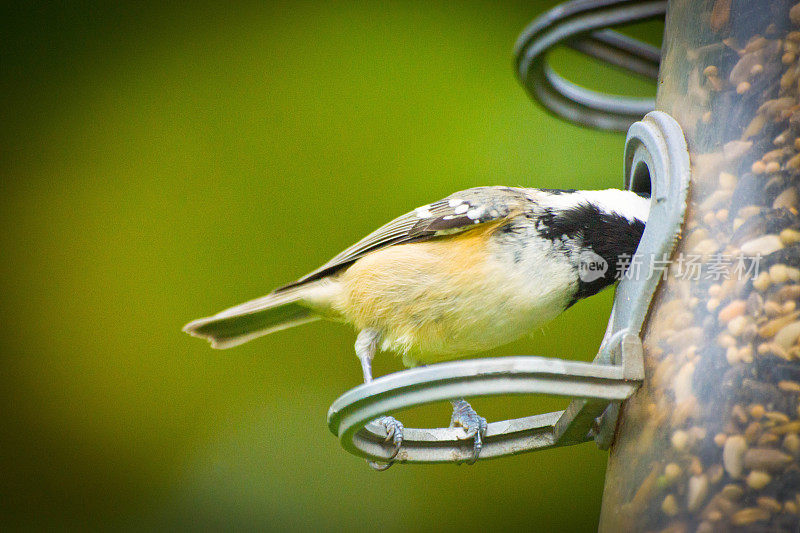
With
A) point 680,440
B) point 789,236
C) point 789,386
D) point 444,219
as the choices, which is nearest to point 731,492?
point 680,440

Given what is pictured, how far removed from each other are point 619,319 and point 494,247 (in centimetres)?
56

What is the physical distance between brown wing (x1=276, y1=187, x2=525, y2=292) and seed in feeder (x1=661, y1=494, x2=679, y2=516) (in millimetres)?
1090

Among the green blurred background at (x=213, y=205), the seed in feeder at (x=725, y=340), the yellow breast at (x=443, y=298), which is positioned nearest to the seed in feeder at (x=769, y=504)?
the seed in feeder at (x=725, y=340)

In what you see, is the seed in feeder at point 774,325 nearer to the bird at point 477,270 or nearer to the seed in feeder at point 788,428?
the seed in feeder at point 788,428

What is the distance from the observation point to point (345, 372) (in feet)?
13.8

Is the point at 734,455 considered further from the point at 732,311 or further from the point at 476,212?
the point at 476,212

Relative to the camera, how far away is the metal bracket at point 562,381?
5.53 feet

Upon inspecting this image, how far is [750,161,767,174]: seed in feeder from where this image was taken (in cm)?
191

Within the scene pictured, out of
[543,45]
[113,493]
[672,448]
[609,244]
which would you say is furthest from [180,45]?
[672,448]

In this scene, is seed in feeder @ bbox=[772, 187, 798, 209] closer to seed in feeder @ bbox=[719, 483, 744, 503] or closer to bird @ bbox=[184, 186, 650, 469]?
bird @ bbox=[184, 186, 650, 469]

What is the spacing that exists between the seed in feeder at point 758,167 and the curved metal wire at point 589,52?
2.87ft

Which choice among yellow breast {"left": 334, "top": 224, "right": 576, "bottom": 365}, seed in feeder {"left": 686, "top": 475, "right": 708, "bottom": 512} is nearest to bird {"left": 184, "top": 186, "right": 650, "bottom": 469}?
yellow breast {"left": 334, "top": 224, "right": 576, "bottom": 365}

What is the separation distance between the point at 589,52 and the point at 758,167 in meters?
1.19

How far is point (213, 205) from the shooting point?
396 centimetres
